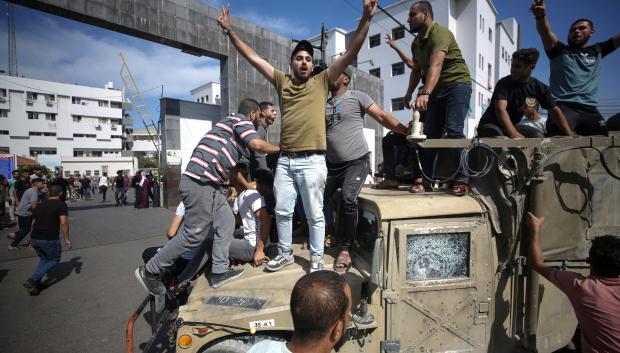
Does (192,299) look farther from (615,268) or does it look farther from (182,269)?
(615,268)

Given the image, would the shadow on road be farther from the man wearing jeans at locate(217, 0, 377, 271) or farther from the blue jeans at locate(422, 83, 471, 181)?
the blue jeans at locate(422, 83, 471, 181)

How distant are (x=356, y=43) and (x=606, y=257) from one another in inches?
95.4

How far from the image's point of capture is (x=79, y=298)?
5.39 meters

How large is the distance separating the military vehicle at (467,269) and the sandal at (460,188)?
0.09 m

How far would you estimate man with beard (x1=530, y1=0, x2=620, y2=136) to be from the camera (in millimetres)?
A: 3572

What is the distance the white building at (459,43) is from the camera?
25.8 metres

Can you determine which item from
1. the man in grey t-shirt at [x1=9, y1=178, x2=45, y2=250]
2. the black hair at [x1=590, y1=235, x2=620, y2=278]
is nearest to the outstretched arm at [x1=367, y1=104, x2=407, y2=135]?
the black hair at [x1=590, y1=235, x2=620, y2=278]

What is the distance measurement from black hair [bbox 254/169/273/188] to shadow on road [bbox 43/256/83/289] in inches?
218

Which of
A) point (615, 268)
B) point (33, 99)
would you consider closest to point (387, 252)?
point (615, 268)

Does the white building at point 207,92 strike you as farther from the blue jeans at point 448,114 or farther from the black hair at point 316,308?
the black hair at point 316,308

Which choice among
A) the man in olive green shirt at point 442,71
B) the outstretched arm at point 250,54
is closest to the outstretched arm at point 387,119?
the man in olive green shirt at point 442,71

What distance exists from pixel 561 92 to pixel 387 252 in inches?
132

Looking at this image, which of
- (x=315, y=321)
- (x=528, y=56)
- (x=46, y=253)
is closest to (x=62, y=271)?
(x=46, y=253)

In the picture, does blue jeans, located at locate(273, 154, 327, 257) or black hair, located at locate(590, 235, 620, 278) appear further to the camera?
blue jeans, located at locate(273, 154, 327, 257)
